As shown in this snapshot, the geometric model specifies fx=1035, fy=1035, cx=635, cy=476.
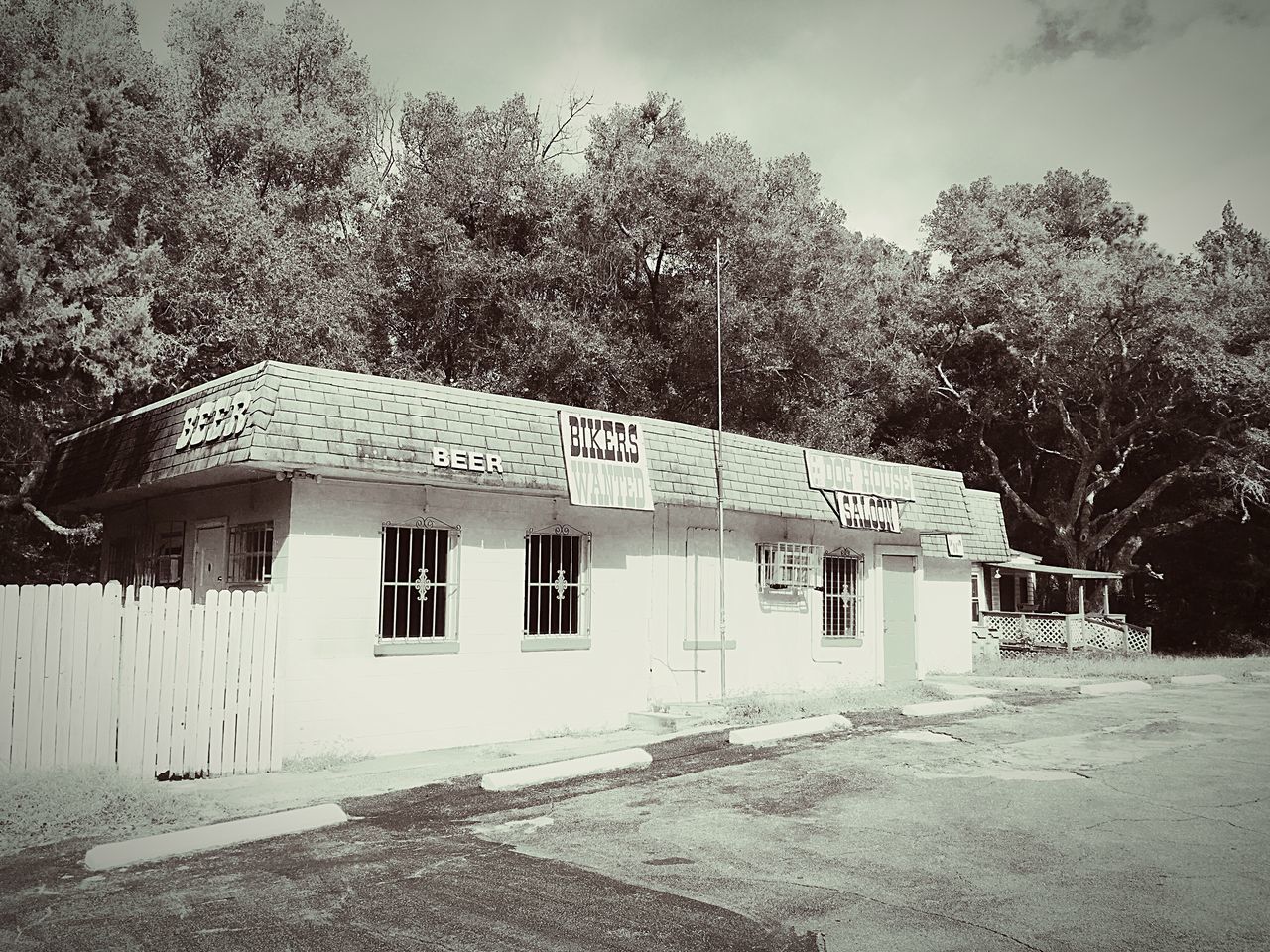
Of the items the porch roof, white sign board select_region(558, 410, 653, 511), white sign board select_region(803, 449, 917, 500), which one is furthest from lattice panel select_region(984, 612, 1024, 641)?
white sign board select_region(558, 410, 653, 511)

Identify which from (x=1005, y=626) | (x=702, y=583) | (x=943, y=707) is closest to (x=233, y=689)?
(x=702, y=583)

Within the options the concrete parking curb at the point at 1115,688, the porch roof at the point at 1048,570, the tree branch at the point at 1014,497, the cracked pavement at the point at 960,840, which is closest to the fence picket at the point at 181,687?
the cracked pavement at the point at 960,840

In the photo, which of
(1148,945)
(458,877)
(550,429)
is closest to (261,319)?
(550,429)

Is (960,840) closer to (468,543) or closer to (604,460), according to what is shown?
(468,543)

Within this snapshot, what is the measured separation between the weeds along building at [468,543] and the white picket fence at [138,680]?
Result: 16.1 inches

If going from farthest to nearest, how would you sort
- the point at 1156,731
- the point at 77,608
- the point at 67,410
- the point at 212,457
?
the point at 67,410 < the point at 1156,731 < the point at 212,457 < the point at 77,608

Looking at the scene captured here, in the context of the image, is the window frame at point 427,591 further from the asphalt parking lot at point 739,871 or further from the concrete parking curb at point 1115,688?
the concrete parking curb at point 1115,688

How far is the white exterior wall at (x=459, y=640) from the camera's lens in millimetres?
11766

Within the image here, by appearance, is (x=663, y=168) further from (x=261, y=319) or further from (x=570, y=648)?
(x=570, y=648)

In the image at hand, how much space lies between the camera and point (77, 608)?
9914 millimetres

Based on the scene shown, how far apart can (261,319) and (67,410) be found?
12.1 ft

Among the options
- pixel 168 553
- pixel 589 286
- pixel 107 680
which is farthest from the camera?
pixel 589 286

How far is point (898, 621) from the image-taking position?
2034cm

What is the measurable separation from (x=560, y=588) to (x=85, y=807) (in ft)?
22.6
